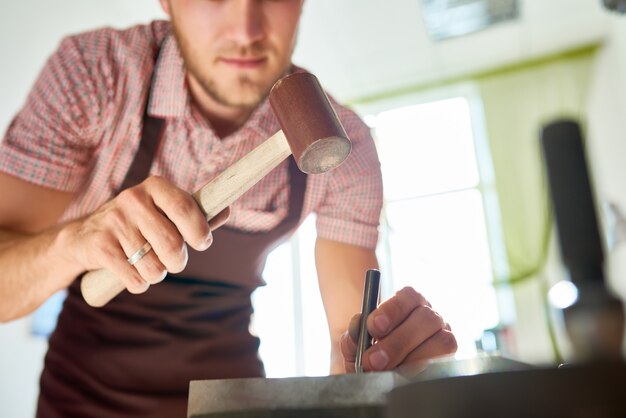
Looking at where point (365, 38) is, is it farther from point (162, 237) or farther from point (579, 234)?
point (579, 234)

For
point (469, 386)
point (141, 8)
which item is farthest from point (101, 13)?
point (469, 386)

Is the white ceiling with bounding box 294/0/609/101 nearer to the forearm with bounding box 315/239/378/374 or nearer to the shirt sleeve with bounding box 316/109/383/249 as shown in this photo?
the shirt sleeve with bounding box 316/109/383/249

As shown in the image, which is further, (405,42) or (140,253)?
(405,42)

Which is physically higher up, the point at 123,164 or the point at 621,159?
the point at 621,159

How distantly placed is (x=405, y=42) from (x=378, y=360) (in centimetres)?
205

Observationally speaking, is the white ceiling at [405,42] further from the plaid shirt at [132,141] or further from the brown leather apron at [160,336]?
the brown leather apron at [160,336]

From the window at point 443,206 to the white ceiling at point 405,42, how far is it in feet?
0.42

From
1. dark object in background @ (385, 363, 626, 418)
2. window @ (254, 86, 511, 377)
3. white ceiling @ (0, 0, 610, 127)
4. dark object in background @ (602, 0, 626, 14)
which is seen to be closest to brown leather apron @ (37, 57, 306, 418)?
dark object in background @ (385, 363, 626, 418)

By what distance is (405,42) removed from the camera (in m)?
2.42

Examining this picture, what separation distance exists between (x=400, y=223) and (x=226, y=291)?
1989 mm

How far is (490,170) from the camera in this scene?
2.93 m

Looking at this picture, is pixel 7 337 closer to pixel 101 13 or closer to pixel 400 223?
pixel 101 13

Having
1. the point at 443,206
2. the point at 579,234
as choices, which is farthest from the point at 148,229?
the point at 443,206

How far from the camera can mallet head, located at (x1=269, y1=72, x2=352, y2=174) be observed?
0.61 metres
